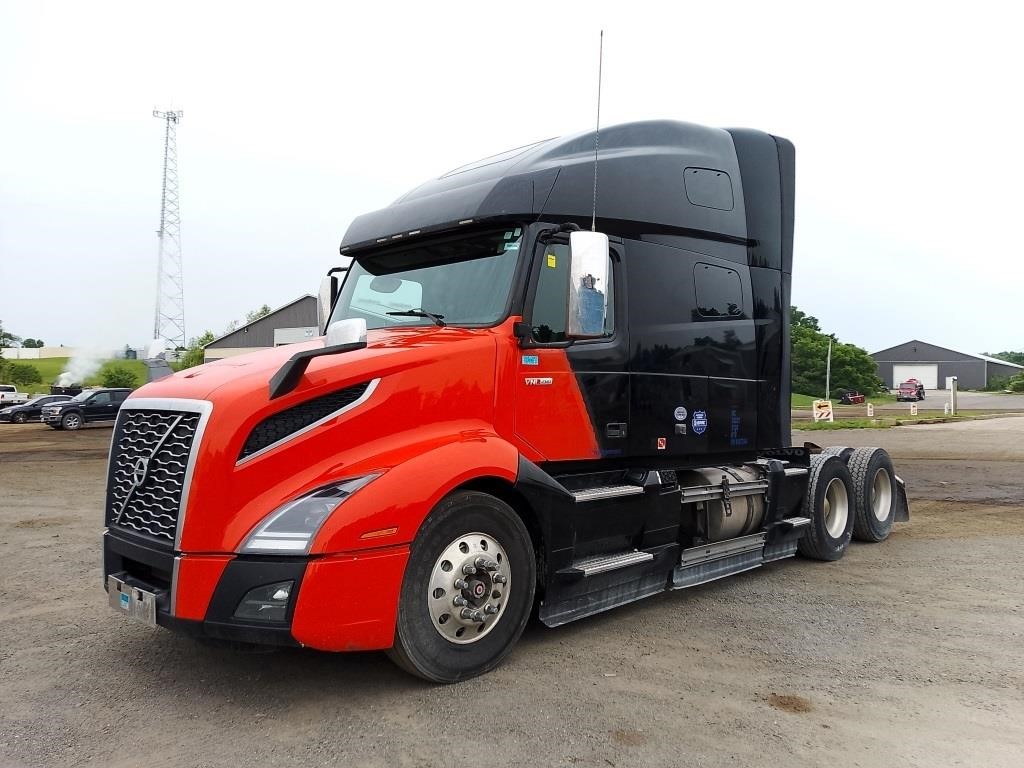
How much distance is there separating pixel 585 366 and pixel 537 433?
A: 0.58m

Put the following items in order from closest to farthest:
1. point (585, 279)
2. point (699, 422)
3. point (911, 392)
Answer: point (585, 279)
point (699, 422)
point (911, 392)

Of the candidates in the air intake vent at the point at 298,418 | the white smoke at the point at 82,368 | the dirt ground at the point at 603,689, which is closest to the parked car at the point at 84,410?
the dirt ground at the point at 603,689

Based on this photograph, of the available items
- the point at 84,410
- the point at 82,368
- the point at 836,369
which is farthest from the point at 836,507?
the point at 836,369

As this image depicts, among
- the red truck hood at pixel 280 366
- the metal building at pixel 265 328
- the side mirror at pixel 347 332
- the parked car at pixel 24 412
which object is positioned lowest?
the parked car at pixel 24 412

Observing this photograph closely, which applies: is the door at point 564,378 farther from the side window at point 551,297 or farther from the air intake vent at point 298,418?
the air intake vent at point 298,418

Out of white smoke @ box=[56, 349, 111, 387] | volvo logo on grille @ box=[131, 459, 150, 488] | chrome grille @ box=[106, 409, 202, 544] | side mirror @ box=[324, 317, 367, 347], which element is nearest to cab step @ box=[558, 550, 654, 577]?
side mirror @ box=[324, 317, 367, 347]

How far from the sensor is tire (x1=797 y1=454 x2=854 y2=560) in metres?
7.14

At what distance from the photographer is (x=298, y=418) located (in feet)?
12.5

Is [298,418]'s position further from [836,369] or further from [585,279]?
[836,369]

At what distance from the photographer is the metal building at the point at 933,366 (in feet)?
323

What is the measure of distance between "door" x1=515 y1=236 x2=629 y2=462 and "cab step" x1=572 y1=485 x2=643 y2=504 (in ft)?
0.69

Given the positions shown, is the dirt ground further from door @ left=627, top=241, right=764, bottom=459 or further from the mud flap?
the mud flap

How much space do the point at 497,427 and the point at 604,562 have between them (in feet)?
3.79

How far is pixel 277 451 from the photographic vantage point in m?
3.71
